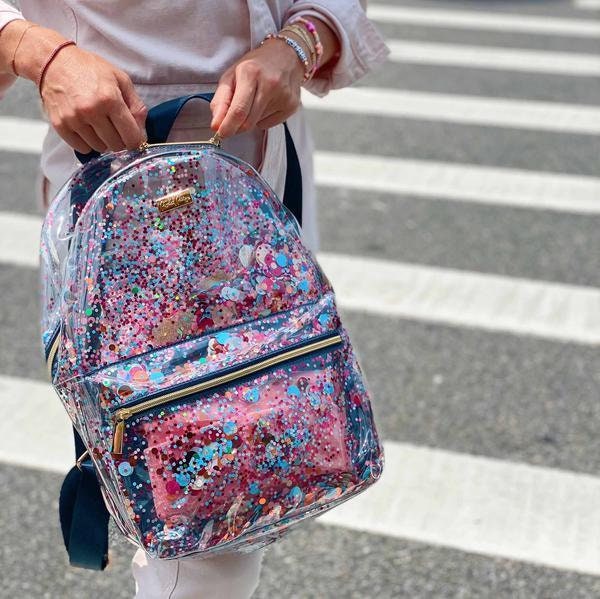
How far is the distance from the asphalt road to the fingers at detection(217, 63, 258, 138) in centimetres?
141

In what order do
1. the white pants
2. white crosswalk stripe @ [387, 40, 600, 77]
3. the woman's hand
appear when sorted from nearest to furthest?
the woman's hand, the white pants, white crosswalk stripe @ [387, 40, 600, 77]

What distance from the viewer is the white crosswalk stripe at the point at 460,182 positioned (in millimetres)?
4770

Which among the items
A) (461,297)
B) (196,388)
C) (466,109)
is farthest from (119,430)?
(466,109)

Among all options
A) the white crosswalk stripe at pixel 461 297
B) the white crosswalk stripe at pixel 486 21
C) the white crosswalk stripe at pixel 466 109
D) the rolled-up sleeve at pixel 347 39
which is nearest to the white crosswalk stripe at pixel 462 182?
the white crosswalk stripe at pixel 466 109

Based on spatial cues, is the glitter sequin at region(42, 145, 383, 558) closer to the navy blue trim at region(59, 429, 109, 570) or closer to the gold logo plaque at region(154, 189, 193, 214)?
the gold logo plaque at region(154, 189, 193, 214)

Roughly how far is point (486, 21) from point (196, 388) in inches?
278

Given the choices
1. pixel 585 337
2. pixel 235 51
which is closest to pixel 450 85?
pixel 585 337

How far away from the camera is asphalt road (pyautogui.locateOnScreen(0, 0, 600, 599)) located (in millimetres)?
2523

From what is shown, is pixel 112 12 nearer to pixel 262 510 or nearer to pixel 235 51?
pixel 235 51

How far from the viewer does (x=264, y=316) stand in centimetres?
144

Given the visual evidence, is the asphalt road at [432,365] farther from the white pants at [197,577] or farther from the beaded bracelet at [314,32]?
the beaded bracelet at [314,32]

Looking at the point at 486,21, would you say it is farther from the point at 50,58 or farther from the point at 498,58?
the point at 50,58

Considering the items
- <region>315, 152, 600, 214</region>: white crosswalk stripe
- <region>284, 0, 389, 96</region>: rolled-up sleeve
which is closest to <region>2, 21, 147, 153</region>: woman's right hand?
<region>284, 0, 389, 96</region>: rolled-up sleeve

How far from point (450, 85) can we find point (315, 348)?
5210mm
